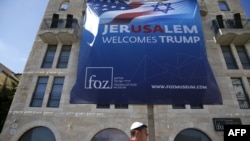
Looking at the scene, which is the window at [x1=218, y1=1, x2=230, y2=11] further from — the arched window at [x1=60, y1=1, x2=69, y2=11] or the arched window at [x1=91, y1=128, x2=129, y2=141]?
the arched window at [x1=91, y1=128, x2=129, y2=141]

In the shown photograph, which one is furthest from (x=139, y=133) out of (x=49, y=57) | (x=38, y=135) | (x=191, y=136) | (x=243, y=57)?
(x=243, y=57)

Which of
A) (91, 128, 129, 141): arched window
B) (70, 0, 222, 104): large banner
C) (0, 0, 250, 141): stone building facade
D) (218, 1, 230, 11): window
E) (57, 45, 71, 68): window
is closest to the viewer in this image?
(70, 0, 222, 104): large banner

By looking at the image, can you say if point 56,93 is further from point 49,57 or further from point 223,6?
point 223,6

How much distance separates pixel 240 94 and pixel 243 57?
10.4 ft

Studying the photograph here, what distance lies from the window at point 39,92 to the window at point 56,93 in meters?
0.58

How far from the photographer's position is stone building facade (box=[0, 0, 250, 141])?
11.5 metres

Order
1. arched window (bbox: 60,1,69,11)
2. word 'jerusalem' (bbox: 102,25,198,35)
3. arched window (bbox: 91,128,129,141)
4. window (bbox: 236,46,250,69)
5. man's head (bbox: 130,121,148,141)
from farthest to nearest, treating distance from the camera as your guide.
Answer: arched window (bbox: 60,1,69,11) < window (bbox: 236,46,250,69) < arched window (bbox: 91,128,129,141) < word 'jerusalem' (bbox: 102,25,198,35) < man's head (bbox: 130,121,148,141)

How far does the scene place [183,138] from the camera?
1129 cm

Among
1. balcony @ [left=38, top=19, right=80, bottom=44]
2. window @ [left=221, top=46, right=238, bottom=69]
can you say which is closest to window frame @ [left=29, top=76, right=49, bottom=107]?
balcony @ [left=38, top=19, right=80, bottom=44]

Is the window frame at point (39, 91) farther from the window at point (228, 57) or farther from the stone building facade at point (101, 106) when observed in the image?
the window at point (228, 57)

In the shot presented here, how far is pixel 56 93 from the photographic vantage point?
12984 mm

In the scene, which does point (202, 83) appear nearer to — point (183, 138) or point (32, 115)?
point (183, 138)

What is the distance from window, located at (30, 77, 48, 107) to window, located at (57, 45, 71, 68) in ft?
4.75

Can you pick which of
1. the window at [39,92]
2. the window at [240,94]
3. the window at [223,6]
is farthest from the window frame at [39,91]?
the window at [223,6]
